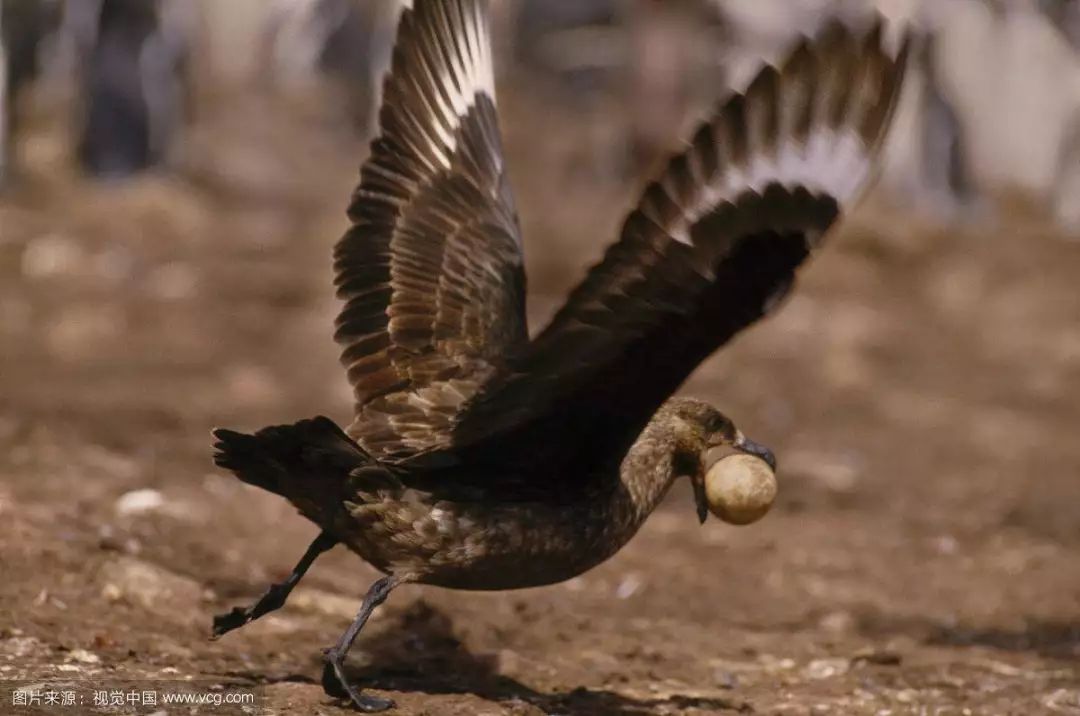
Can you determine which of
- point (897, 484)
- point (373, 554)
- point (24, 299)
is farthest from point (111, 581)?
point (24, 299)

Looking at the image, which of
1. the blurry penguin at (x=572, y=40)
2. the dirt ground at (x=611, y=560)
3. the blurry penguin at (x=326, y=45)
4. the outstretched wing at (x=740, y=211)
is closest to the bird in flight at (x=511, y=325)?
the outstretched wing at (x=740, y=211)

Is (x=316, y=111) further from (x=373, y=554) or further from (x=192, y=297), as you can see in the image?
(x=373, y=554)

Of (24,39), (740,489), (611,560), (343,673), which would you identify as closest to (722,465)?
(740,489)

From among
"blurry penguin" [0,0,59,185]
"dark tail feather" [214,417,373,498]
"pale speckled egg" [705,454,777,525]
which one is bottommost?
"pale speckled egg" [705,454,777,525]

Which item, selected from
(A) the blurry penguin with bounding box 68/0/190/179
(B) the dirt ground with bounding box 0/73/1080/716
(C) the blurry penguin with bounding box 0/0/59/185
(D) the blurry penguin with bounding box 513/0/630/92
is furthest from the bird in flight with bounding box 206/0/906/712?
(D) the blurry penguin with bounding box 513/0/630/92

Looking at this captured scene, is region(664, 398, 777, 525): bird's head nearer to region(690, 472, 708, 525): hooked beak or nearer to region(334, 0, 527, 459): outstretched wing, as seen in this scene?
region(690, 472, 708, 525): hooked beak

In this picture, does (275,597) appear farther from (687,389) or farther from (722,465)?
(687,389)

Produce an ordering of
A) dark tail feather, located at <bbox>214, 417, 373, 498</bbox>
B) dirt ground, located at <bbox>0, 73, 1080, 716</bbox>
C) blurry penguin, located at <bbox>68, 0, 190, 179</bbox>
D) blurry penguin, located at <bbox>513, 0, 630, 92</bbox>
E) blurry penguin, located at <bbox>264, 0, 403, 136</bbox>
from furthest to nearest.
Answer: blurry penguin, located at <bbox>513, 0, 630, 92</bbox> → blurry penguin, located at <bbox>264, 0, 403, 136</bbox> → blurry penguin, located at <bbox>68, 0, 190, 179</bbox> → dirt ground, located at <bbox>0, 73, 1080, 716</bbox> → dark tail feather, located at <bbox>214, 417, 373, 498</bbox>
